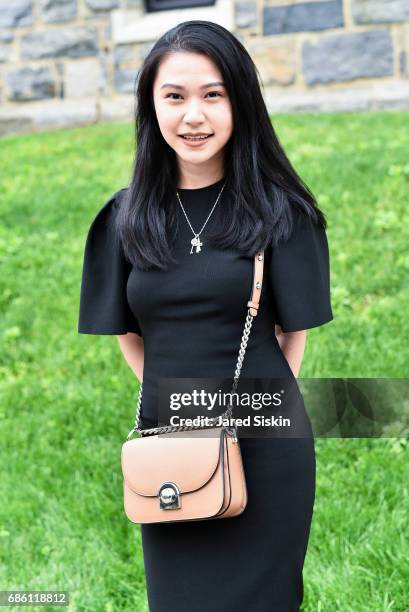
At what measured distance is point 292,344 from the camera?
94.6 inches

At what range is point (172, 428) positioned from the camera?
2.09 m

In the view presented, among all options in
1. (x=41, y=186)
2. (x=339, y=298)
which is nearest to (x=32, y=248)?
(x=41, y=186)

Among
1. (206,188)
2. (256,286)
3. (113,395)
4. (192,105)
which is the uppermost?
(192,105)

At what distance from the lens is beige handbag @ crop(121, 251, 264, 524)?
197 centimetres

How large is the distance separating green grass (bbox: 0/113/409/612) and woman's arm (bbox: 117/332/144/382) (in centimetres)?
115

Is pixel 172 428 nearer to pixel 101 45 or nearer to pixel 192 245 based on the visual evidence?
pixel 192 245

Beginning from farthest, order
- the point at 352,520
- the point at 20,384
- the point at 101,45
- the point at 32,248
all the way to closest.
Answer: the point at 101,45 < the point at 32,248 < the point at 20,384 < the point at 352,520

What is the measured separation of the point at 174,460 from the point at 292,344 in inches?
23.4

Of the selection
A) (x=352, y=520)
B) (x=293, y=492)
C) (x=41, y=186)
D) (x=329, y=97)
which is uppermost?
(x=329, y=97)

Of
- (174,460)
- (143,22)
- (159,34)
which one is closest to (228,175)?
(174,460)

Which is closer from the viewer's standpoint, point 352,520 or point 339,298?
point 352,520

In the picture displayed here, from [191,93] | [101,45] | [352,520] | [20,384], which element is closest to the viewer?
[191,93]

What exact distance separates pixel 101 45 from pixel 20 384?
6641mm

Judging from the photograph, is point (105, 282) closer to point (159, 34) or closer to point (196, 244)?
point (196, 244)
